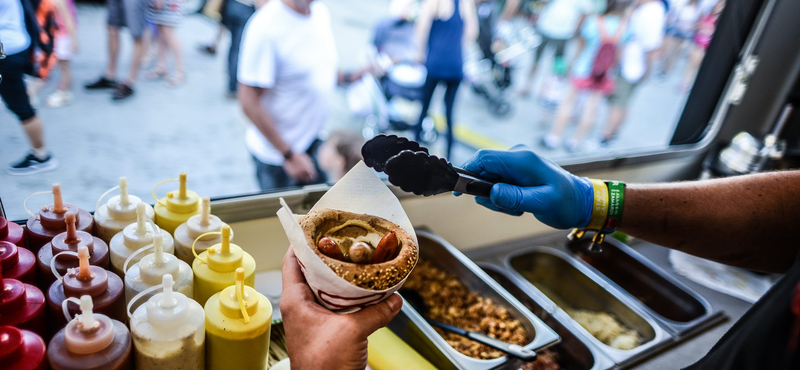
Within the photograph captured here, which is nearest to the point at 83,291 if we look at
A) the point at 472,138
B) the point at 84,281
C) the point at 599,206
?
the point at 84,281

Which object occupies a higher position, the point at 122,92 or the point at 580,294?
the point at 580,294

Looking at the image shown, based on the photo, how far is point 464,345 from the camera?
1.37 metres

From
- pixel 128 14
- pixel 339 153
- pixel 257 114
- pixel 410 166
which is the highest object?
pixel 410 166

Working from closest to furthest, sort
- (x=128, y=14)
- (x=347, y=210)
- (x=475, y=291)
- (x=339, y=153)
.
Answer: (x=347, y=210), (x=475, y=291), (x=339, y=153), (x=128, y=14)

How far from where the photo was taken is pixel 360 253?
0.79m

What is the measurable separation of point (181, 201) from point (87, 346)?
44 cm

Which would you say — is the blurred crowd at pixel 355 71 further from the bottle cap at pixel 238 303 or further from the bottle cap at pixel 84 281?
the bottle cap at pixel 238 303

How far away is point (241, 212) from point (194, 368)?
22.7 inches

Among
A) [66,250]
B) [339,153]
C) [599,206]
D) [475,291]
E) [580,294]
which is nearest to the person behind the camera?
[66,250]

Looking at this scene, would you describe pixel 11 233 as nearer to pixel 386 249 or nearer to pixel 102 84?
pixel 386 249

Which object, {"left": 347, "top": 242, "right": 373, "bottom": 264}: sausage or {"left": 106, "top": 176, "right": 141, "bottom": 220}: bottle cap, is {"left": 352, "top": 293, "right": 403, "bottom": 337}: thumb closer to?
{"left": 347, "top": 242, "right": 373, "bottom": 264}: sausage

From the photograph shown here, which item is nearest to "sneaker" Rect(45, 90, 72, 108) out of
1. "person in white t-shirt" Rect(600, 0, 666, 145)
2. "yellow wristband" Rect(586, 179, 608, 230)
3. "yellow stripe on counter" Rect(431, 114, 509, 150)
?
"yellow wristband" Rect(586, 179, 608, 230)

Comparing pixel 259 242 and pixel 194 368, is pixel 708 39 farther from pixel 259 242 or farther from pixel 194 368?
pixel 194 368

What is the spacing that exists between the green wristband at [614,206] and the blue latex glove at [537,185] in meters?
0.06
